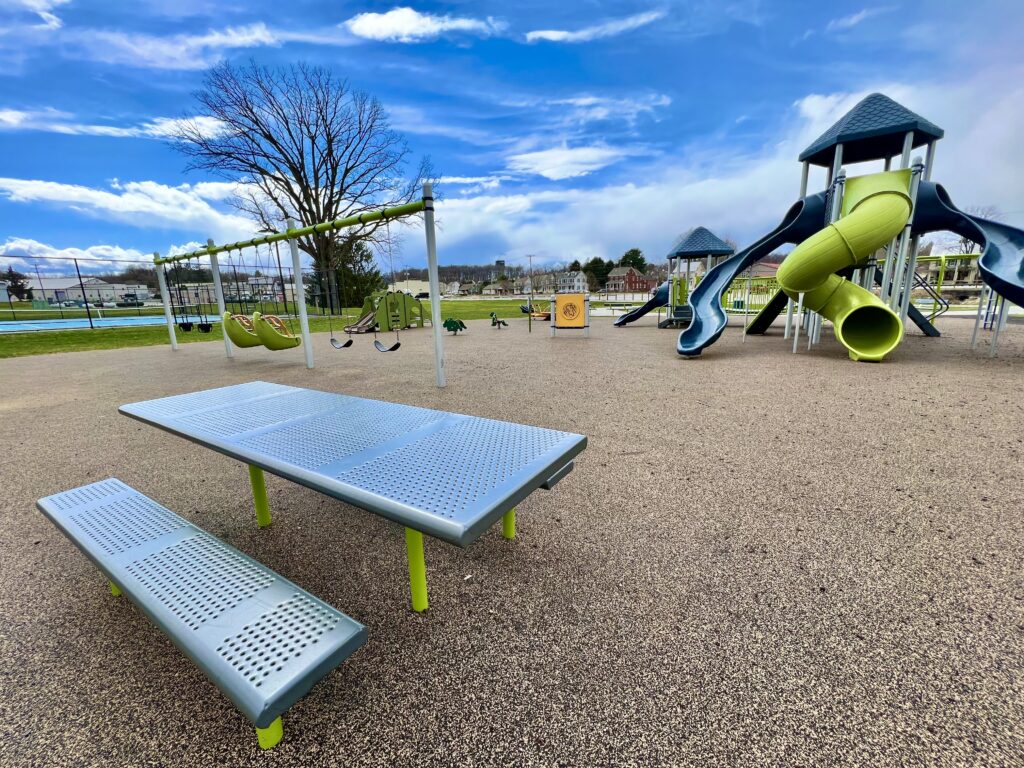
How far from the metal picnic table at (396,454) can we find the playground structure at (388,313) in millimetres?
10909

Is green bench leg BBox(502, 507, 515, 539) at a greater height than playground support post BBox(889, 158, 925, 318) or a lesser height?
lesser

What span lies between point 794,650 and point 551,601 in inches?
32.9

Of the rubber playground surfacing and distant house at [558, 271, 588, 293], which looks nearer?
the rubber playground surfacing

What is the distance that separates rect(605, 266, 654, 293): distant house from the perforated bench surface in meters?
69.4

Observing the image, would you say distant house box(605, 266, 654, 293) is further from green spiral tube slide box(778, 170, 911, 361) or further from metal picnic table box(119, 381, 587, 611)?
metal picnic table box(119, 381, 587, 611)

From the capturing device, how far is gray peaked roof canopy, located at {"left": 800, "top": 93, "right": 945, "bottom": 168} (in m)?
7.54

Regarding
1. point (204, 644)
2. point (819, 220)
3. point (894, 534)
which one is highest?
point (819, 220)

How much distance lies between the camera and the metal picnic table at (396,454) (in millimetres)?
1305

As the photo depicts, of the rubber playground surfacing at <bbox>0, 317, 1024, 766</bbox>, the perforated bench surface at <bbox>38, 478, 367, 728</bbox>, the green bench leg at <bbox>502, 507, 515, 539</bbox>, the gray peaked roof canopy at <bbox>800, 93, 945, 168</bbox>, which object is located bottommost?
the rubber playground surfacing at <bbox>0, 317, 1024, 766</bbox>

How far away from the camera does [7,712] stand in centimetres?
133

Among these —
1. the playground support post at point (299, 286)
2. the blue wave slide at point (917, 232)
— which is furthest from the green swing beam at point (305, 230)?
the blue wave slide at point (917, 232)

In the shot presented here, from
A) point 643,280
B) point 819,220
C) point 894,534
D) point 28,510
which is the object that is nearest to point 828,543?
point 894,534

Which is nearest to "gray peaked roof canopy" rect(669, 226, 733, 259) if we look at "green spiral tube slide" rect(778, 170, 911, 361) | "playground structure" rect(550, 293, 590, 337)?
"playground structure" rect(550, 293, 590, 337)

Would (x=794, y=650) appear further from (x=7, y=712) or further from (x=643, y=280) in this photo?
(x=643, y=280)
